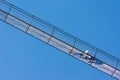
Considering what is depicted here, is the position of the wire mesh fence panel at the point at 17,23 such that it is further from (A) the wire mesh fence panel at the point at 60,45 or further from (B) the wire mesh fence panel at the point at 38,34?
(A) the wire mesh fence panel at the point at 60,45

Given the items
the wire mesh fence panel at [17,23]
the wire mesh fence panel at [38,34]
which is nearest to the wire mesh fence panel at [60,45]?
the wire mesh fence panel at [38,34]

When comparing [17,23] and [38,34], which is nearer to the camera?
[17,23]

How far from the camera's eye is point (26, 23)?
111 feet

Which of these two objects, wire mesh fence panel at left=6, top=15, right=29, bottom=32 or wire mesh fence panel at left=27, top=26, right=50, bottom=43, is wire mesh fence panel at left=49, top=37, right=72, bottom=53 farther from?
wire mesh fence panel at left=6, top=15, right=29, bottom=32

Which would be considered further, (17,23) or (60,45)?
(60,45)

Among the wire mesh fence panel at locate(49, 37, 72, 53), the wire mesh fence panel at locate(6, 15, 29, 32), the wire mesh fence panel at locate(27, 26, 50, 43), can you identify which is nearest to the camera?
the wire mesh fence panel at locate(6, 15, 29, 32)

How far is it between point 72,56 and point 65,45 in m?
1.39

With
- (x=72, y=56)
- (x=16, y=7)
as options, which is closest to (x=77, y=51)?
(x=72, y=56)

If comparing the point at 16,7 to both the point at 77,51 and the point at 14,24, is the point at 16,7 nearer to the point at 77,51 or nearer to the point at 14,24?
the point at 14,24

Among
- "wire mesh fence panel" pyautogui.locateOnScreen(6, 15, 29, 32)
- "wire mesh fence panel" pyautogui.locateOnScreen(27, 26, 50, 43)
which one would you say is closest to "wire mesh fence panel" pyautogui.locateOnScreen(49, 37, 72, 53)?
"wire mesh fence panel" pyautogui.locateOnScreen(27, 26, 50, 43)

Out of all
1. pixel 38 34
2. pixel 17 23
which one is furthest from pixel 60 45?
pixel 17 23

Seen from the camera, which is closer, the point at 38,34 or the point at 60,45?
the point at 38,34

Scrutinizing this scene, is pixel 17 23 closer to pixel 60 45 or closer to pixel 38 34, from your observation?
pixel 38 34

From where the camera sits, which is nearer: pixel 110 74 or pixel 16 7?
pixel 16 7
